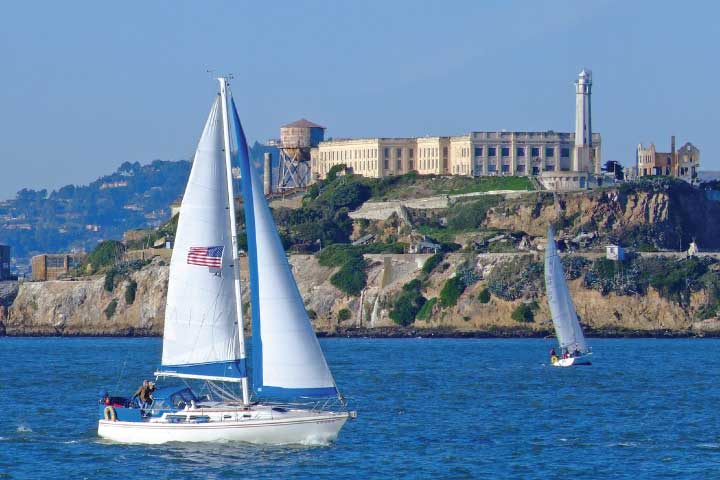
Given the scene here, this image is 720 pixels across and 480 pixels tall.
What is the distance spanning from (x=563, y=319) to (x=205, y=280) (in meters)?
47.4

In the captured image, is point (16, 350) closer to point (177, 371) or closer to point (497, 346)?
point (497, 346)

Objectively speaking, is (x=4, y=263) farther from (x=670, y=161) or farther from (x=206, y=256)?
(x=206, y=256)

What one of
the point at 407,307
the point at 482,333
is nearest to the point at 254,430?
the point at 482,333

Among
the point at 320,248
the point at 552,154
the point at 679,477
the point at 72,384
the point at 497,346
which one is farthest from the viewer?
the point at 552,154

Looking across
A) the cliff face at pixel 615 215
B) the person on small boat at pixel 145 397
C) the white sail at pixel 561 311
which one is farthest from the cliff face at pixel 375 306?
the person on small boat at pixel 145 397

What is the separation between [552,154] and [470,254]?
3058 centimetres

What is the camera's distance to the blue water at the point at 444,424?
44.3 meters

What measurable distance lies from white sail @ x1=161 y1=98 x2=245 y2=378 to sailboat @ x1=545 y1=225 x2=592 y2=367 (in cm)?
4417

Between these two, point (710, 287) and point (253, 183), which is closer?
point (253, 183)

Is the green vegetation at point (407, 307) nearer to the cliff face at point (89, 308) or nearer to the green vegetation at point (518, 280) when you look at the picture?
the green vegetation at point (518, 280)

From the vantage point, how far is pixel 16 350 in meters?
111

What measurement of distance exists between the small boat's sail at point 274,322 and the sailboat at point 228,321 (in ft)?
0.08

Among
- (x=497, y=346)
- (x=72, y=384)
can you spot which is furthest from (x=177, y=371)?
(x=497, y=346)

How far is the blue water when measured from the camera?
4428 cm
